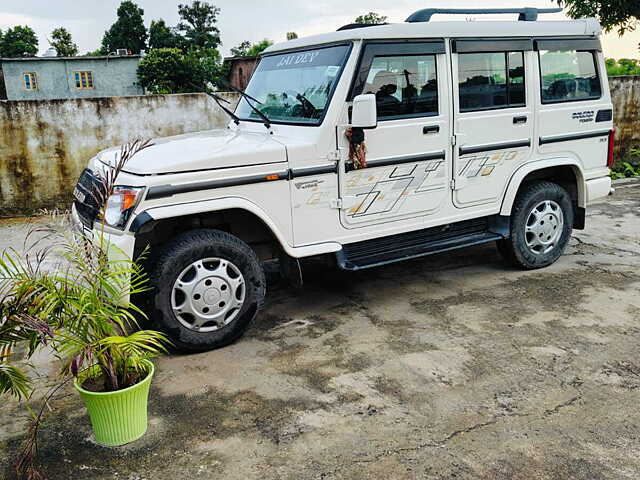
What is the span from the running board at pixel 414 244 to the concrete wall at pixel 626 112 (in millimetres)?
6923

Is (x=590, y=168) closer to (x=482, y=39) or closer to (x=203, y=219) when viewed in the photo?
(x=482, y=39)

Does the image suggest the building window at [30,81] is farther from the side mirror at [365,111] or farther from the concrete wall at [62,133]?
the side mirror at [365,111]

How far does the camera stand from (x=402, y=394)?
12.3ft

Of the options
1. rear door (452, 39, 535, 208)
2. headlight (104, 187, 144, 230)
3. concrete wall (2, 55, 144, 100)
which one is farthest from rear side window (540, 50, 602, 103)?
concrete wall (2, 55, 144, 100)

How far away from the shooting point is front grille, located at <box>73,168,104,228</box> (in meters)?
4.32

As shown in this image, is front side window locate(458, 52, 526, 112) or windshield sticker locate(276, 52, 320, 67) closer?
windshield sticker locate(276, 52, 320, 67)

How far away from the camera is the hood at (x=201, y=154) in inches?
159

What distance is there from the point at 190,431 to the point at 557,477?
186 cm

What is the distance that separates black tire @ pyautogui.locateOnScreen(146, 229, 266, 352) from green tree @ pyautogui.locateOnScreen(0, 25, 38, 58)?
222ft

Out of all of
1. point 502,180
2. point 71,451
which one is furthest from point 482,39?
point 71,451

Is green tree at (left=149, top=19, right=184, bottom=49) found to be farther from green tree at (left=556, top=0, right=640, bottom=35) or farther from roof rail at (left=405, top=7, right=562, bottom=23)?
roof rail at (left=405, top=7, right=562, bottom=23)

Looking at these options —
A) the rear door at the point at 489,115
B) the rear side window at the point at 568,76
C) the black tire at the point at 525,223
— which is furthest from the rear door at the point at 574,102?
the black tire at the point at 525,223

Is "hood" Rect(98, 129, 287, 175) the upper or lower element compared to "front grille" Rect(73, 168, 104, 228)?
upper

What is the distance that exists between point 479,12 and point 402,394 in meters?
3.62
